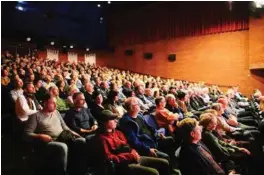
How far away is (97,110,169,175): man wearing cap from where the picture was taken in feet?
8.04

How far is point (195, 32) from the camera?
13102mm

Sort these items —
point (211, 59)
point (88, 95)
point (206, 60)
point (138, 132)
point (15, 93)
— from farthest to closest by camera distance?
point (206, 60) < point (211, 59) < point (88, 95) < point (15, 93) < point (138, 132)

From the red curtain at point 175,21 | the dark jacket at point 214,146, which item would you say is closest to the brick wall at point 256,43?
the red curtain at point 175,21

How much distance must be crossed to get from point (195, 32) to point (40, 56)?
23.2 ft

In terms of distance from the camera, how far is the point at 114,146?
101 inches

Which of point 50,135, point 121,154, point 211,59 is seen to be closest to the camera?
point 121,154

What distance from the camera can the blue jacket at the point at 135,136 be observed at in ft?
9.25

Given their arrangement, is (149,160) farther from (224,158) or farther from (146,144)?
(224,158)

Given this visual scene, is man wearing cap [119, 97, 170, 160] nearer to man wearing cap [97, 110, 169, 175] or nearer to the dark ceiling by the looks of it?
man wearing cap [97, 110, 169, 175]

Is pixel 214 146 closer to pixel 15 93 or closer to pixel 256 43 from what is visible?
pixel 15 93

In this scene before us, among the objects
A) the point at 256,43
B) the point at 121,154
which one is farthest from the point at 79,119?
the point at 256,43

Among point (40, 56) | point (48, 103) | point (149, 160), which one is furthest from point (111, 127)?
point (40, 56)

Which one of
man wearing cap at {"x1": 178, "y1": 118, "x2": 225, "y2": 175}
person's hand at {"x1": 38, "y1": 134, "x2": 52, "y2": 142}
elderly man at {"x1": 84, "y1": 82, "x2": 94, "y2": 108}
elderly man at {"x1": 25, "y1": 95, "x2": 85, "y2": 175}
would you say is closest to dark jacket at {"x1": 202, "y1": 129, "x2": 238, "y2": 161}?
man wearing cap at {"x1": 178, "y1": 118, "x2": 225, "y2": 175}

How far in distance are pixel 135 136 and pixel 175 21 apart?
11474 millimetres
